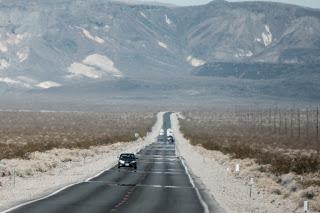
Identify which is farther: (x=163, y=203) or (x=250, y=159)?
(x=250, y=159)

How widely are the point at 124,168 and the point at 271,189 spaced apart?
77.2 feet

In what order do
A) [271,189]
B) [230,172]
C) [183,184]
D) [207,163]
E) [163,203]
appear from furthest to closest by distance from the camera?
1. [207,163]
2. [230,172]
3. [183,184]
4. [271,189]
5. [163,203]

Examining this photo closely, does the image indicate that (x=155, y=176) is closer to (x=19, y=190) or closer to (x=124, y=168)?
(x=124, y=168)

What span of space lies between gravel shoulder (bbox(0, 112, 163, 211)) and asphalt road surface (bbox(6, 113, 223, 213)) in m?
1.29

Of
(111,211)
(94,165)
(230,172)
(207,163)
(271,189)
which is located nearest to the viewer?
(111,211)

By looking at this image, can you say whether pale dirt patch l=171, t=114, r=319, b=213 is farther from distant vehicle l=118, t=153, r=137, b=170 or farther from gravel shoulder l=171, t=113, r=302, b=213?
distant vehicle l=118, t=153, r=137, b=170

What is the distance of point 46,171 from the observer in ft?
202

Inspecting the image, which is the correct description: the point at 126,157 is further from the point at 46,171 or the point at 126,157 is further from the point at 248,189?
the point at 248,189

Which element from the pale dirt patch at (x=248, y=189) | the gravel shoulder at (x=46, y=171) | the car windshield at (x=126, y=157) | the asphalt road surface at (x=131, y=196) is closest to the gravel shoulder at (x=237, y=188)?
the pale dirt patch at (x=248, y=189)

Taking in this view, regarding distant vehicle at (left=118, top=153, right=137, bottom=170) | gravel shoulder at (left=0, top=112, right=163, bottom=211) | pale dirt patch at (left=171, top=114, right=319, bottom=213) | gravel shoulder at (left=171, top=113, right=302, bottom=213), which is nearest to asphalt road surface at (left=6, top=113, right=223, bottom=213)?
gravel shoulder at (left=171, top=113, right=302, bottom=213)

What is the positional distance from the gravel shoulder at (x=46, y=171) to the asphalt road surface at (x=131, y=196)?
1292 mm

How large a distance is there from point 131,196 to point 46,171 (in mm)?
18213

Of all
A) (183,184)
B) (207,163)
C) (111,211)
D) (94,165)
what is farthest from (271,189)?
(207,163)

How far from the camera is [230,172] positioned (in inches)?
2709
